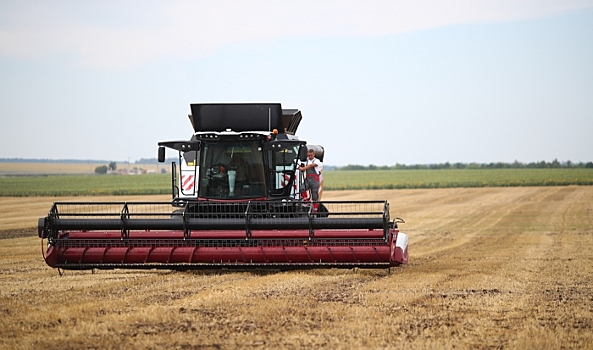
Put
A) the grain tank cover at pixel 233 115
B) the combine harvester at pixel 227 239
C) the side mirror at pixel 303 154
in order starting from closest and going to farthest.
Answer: the combine harvester at pixel 227 239
the side mirror at pixel 303 154
the grain tank cover at pixel 233 115

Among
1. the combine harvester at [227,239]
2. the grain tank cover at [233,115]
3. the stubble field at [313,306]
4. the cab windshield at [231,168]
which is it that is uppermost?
the grain tank cover at [233,115]

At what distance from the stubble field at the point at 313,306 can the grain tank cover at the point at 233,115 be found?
8.09ft

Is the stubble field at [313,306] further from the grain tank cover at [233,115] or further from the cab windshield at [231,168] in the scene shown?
the grain tank cover at [233,115]

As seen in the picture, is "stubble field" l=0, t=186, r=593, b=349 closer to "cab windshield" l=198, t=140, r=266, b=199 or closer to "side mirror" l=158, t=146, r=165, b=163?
"cab windshield" l=198, t=140, r=266, b=199

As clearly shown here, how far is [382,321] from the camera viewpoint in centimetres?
809

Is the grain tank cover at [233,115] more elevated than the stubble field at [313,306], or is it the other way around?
the grain tank cover at [233,115]

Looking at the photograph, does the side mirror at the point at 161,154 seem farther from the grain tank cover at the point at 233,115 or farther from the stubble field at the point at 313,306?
the stubble field at the point at 313,306

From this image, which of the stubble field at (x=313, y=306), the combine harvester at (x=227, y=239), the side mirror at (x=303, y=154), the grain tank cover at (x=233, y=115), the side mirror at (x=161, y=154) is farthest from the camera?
the grain tank cover at (x=233, y=115)

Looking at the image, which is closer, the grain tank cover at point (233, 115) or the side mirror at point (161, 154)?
the side mirror at point (161, 154)

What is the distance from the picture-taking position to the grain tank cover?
1303 centimetres

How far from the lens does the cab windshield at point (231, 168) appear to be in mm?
12898

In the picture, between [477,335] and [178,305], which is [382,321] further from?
[178,305]

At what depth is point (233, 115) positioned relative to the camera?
13.1 m

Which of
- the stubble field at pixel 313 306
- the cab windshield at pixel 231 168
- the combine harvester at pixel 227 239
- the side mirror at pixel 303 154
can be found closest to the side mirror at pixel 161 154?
the cab windshield at pixel 231 168
